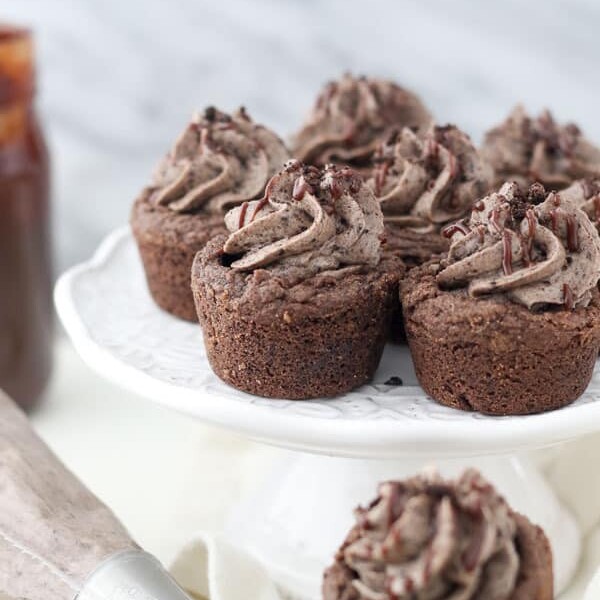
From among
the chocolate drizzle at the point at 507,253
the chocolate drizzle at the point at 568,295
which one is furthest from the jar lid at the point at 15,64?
the chocolate drizzle at the point at 568,295

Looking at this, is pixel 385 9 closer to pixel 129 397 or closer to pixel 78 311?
pixel 129 397

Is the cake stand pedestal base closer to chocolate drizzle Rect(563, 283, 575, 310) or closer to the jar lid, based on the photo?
chocolate drizzle Rect(563, 283, 575, 310)

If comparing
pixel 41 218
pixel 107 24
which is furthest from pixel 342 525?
pixel 107 24

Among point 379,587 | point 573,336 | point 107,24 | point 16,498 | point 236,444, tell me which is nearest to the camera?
point 379,587

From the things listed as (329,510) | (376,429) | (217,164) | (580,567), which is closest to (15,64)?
(217,164)

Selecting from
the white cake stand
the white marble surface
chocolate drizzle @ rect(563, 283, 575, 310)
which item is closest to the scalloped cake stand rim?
the white cake stand

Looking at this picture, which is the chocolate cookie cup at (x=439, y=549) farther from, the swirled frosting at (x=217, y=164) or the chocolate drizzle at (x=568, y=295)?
the swirled frosting at (x=217, y=164)
